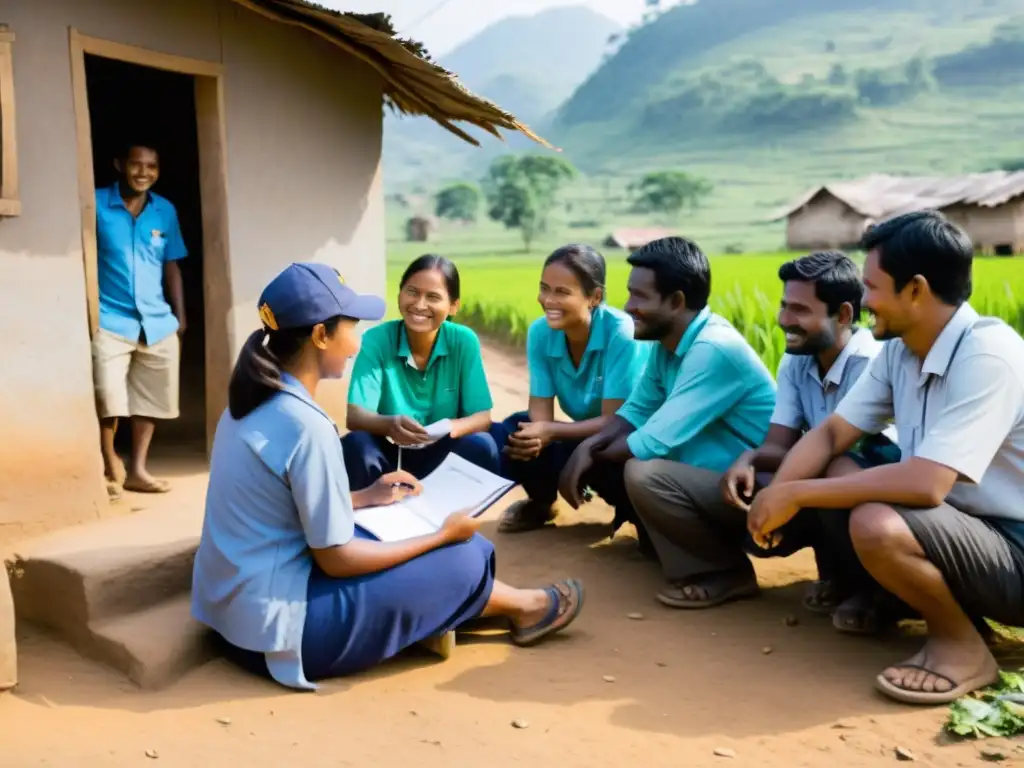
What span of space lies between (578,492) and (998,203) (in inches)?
943

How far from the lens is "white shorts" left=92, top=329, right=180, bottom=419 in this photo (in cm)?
477

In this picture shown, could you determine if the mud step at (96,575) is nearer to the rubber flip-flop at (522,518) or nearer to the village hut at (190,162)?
the village hut at (190,162)

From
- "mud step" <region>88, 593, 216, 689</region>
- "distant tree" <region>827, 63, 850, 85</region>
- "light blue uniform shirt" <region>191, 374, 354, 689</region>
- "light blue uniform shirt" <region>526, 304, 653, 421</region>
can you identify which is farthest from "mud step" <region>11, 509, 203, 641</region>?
"distant tree" <region>827, 63, 850, 85</region>

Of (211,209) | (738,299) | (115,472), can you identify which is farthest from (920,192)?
(115,472)

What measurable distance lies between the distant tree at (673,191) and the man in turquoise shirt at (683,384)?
57.4 meters

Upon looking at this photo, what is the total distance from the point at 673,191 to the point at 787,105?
109 feet

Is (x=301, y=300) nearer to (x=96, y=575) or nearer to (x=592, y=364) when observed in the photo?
(x=96, y=575)

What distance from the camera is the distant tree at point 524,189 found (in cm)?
5366

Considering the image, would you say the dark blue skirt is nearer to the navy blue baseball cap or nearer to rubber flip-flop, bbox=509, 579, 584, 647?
rubber flip-flop, bbox=509, 579, 584, 647

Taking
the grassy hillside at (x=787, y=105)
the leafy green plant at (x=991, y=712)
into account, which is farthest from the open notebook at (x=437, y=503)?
the grassy hillside at (x=787, y=105)

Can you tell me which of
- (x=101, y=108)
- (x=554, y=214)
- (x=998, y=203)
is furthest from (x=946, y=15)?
(x=101, y=108)

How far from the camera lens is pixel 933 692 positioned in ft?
9.18

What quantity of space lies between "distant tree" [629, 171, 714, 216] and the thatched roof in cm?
5521

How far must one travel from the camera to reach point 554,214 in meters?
68.9
